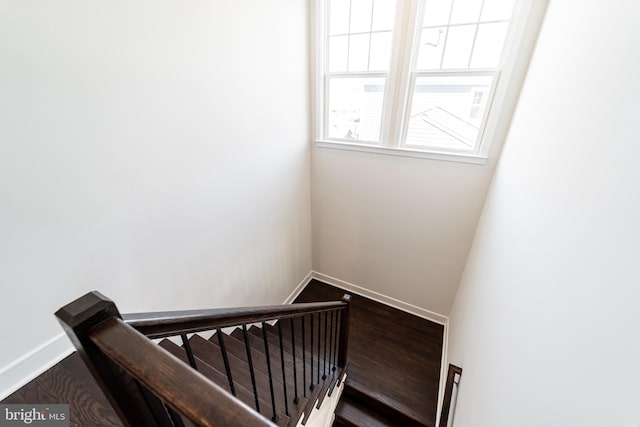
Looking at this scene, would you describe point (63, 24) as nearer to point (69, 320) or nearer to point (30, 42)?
point (30, 42)

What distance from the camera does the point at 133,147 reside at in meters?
1.30

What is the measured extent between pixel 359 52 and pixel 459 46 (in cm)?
84

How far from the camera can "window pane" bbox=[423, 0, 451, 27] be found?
1.94 m

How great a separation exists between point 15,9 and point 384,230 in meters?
2.81

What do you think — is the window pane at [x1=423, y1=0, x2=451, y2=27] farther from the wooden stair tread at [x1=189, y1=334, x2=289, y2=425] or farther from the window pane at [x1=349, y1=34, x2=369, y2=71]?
the wooden stair tread at [x1=189, y1=334, x2=289, y2=425]

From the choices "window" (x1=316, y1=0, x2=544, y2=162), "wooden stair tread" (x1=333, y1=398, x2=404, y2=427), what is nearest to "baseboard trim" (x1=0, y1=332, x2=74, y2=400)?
"wooden stair tread" (x1=333, y1=398, x2=404, y2=427)

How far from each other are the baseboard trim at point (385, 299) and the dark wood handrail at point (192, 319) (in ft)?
8.31

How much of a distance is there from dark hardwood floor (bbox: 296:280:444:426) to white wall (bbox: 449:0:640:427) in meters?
0.97

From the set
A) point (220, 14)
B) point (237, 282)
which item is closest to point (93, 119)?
point (220, 14)

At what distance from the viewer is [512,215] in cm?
138

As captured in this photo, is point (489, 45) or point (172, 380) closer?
point (172, 380)

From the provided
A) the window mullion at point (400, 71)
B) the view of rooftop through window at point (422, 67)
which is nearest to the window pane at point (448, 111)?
the view of rooftop through window at point (422, 67)

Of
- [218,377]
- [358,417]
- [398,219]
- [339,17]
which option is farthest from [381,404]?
[339,17]

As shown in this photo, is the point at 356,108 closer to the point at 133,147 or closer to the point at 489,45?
the point at 489,45
